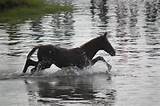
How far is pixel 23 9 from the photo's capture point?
4859 cm

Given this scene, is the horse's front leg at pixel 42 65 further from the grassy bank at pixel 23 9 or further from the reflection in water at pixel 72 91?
the grassy bank at pixel 23 9

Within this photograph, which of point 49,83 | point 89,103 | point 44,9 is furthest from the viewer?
point 44,9

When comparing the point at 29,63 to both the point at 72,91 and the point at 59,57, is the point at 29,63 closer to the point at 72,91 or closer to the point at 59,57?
the point at 59,57

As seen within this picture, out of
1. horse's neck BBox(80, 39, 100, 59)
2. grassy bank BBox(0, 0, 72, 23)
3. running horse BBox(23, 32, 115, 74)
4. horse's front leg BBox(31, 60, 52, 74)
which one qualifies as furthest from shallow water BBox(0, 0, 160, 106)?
grassy bank BBox(0, 0, 72, 23)

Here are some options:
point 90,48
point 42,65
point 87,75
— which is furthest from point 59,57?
point 90,48

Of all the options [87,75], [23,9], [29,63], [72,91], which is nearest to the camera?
[72,91]

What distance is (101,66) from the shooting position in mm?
20359

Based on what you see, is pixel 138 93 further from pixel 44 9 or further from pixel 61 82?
pixel 44 9

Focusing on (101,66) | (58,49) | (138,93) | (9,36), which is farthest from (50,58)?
(9,36)

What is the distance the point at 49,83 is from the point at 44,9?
34.2 m

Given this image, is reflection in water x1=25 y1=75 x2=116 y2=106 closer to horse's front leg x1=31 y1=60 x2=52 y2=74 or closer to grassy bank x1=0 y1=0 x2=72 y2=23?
horse's front leg x1=31 y1=60 x2=52 y2=74

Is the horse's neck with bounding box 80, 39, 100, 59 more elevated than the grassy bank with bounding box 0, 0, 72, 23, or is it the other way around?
the horse's neck with bounding box 80, 39, 100, 59

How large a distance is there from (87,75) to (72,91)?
2.72m

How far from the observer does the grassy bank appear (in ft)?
145
